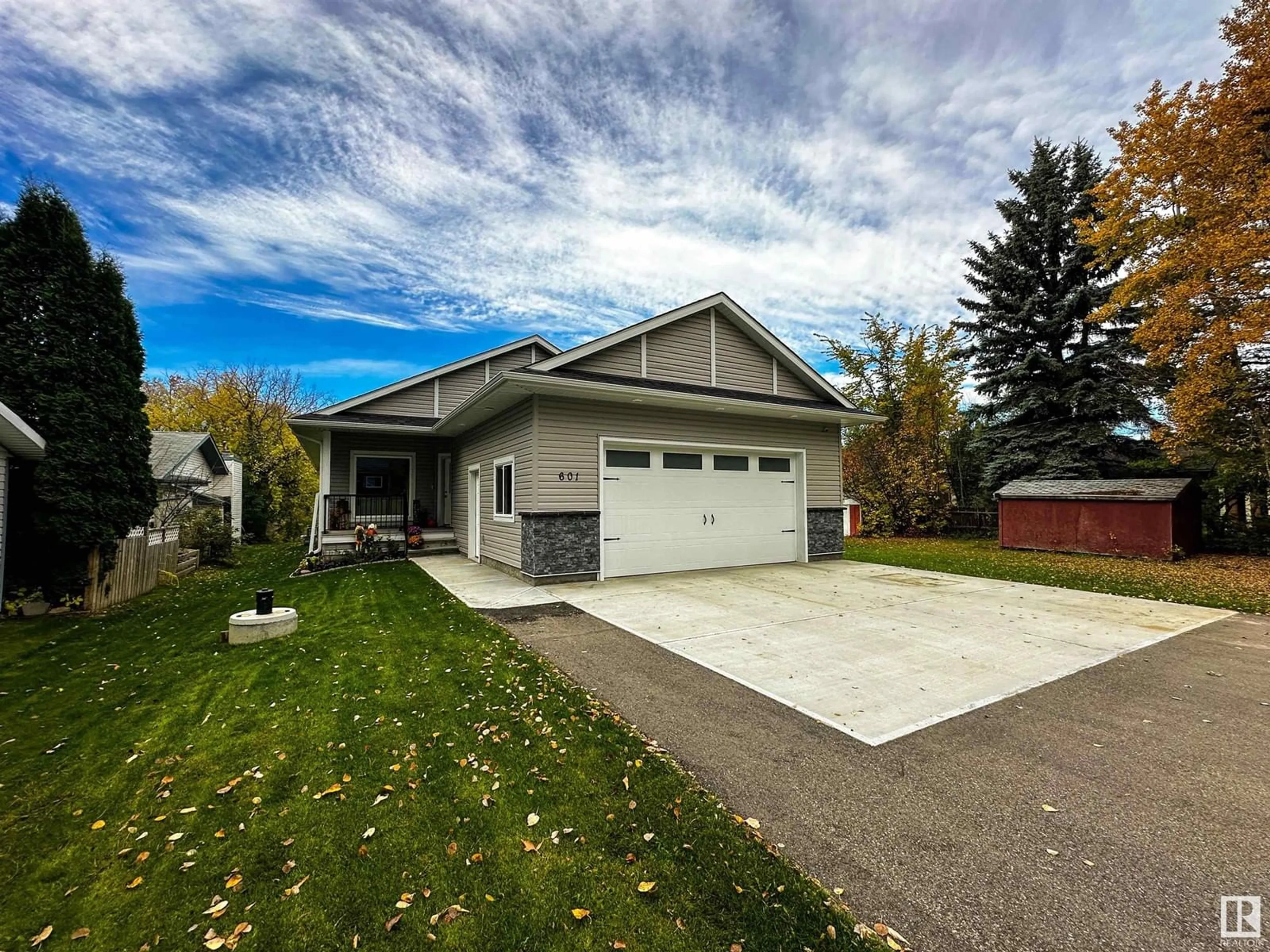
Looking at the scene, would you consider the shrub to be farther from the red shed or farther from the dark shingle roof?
the red shed

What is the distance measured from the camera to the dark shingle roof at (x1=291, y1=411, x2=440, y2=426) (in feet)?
41.6

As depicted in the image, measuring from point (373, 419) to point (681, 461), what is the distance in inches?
345

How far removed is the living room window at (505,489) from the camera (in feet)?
31.7

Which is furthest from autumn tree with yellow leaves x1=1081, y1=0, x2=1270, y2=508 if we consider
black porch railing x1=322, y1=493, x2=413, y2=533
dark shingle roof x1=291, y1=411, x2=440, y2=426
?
black porch railing x1=322, y1=493, x2=413, y2=533

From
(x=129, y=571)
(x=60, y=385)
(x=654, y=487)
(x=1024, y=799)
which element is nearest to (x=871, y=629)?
(x=1024, y=799)

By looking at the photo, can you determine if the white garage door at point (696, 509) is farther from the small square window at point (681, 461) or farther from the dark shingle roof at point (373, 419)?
the dark shingle roof at point (373, 419)

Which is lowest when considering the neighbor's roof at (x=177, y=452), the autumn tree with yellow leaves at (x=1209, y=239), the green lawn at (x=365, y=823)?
the green lawn at (x=365, y=823)

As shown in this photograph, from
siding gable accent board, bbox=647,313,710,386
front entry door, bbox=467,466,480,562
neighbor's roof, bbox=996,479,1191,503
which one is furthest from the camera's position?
neighbor's roof, bbox=996,479,1191,503

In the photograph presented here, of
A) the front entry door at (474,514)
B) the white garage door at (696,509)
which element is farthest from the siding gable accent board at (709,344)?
the front entry door at (474,514)

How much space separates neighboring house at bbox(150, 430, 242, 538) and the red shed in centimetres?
2033

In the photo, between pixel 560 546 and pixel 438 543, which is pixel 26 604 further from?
pixel 438 543

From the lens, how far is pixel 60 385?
284 inches

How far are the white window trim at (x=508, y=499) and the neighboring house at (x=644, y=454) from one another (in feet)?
0.16

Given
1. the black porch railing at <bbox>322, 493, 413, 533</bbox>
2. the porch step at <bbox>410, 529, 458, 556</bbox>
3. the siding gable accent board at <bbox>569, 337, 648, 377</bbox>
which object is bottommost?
the porch step at <bbox>410, 529, 458, 556</bbox>
